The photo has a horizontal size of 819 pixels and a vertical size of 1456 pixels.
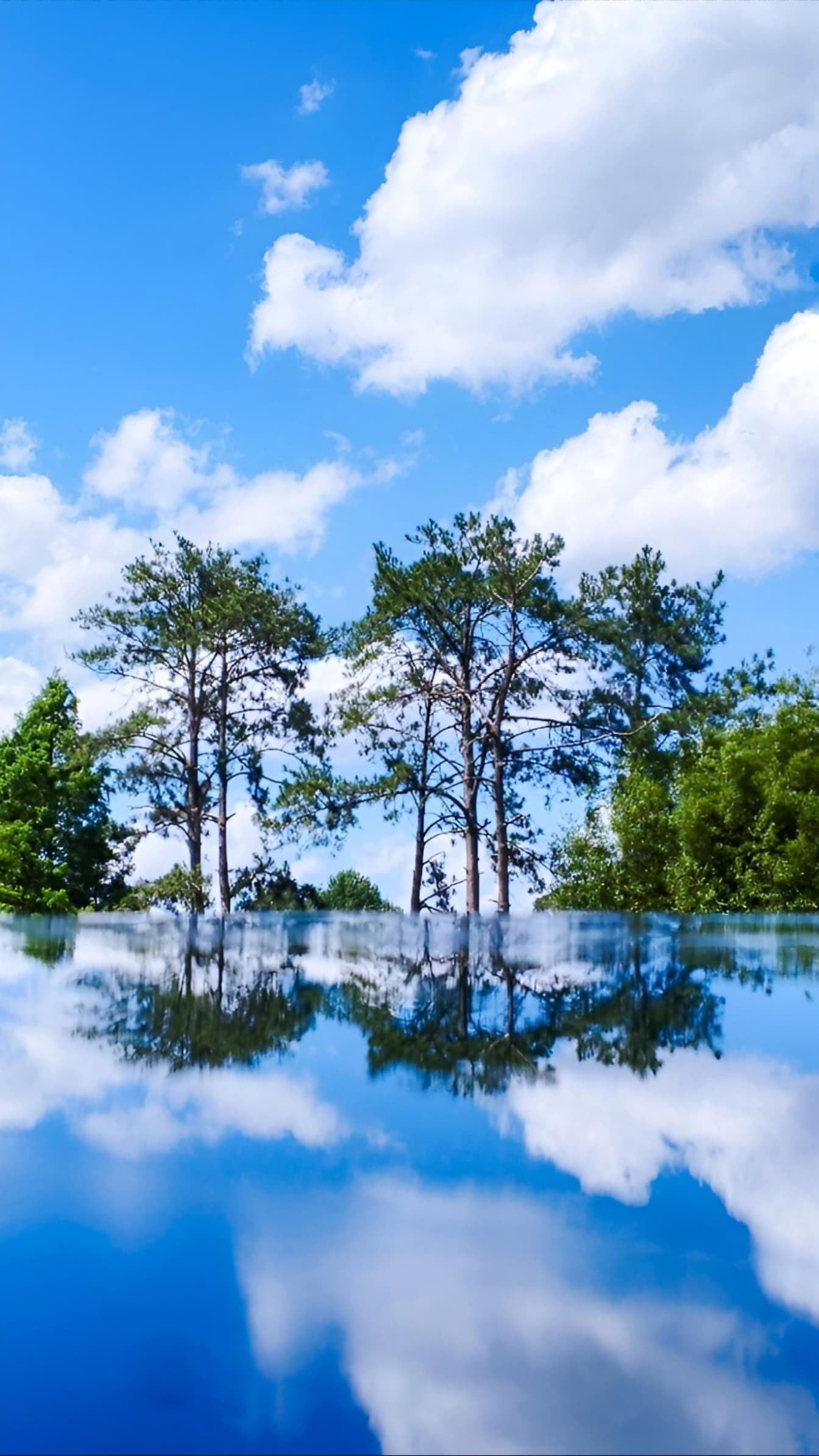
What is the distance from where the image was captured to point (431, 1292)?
98 centimetres

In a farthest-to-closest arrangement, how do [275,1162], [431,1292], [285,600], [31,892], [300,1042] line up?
1. [31,892]
2. [285,600]
3. [300,1042]
4. [275,1162]
5. [431,1292]

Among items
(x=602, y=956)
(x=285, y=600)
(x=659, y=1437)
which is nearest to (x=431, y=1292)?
(x=659, y=1437)

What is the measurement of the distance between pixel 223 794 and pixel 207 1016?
888 inches

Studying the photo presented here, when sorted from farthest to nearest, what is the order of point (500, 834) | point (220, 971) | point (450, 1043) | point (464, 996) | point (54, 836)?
1. point (54, 836)
2. point (500, 834)
3. point (220, 971)
4. point (464, 996)
5. point (450, 1043)

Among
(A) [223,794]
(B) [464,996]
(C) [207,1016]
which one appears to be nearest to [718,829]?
(A) [223,794]

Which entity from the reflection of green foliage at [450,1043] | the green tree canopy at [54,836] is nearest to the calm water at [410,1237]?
the reflection of green foliage at [450,1043]

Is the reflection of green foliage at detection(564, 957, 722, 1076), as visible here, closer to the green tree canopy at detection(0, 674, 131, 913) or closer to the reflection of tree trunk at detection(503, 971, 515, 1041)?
the reflection of tree trunk at detection(503, 971, 515, 1041)

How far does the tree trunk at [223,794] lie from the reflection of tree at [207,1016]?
66.9ft

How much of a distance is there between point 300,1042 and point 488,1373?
4.13 feet

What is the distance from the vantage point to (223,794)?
24.6 meters

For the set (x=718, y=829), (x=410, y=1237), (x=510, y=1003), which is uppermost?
(x=718, y=829)

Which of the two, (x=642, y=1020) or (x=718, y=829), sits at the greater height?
(x=718, y=829)

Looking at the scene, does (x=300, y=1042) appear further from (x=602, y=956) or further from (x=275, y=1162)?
(x=602, y=956)

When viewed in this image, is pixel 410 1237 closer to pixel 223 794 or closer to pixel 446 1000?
pixel 446 1000
